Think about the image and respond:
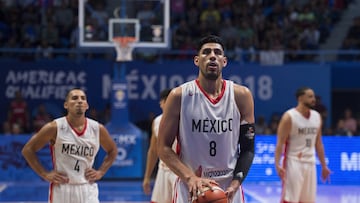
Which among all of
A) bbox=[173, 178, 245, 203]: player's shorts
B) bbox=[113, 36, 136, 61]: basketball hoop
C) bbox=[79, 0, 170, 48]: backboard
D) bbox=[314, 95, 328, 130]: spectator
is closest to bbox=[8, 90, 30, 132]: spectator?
bbox=[79, 0, 170, 48]: backboard

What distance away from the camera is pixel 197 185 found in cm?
450

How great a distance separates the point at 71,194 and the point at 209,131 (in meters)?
2.47

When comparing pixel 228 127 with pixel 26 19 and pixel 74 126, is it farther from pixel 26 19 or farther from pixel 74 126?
pixel 26 19

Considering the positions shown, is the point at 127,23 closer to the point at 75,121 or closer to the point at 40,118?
the point at 40,118

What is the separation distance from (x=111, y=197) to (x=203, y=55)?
28.5 ft

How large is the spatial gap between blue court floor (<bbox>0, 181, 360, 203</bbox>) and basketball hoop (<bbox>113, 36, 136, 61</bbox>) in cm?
281

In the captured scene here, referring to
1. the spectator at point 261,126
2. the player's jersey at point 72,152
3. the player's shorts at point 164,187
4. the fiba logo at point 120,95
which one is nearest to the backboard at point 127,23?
the fiba logo at point 120,95

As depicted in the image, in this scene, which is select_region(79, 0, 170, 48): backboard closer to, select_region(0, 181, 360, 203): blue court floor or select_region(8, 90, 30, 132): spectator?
select_region(8, 90, 30, 132): spectator

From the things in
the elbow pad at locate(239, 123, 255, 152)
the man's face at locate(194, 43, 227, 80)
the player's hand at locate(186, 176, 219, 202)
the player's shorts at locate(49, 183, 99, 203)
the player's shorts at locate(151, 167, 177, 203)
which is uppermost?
the man's face at locate(194, 43, 227, 80)

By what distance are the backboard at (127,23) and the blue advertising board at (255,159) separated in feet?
7.36

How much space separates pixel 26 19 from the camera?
20.1m

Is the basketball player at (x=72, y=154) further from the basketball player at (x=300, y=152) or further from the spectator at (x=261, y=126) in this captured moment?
the spectator at (x=261, y=126)

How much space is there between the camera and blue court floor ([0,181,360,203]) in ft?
41.4

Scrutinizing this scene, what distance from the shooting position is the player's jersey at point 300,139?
30.6 ft
